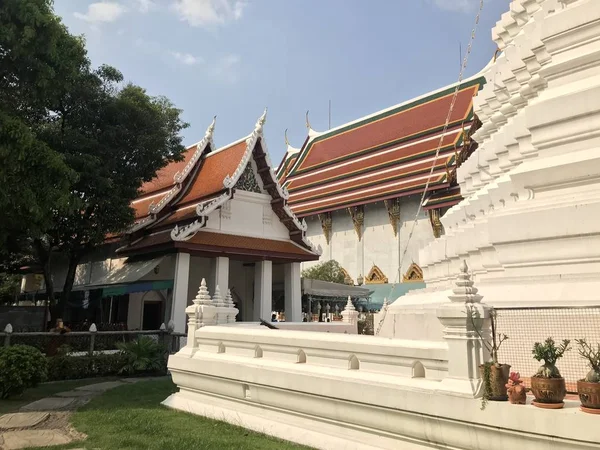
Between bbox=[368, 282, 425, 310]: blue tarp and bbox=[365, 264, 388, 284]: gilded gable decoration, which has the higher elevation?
bbox=[365, 264, 388, 284]: gilded gable decoration

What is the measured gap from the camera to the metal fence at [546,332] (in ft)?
15.6

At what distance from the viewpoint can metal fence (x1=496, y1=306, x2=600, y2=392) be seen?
4754 mm

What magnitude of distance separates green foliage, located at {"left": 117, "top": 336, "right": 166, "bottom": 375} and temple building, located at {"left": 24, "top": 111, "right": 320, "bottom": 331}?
12.1 feet

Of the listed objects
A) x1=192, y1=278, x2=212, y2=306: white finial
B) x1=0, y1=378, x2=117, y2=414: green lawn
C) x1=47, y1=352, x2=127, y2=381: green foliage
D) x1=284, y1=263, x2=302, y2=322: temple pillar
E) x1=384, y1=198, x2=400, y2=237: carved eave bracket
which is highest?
x1=384, y1=198, x2=400, y2=237: carved eave bracket

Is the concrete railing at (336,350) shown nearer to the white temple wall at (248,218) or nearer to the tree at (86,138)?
the tree at (86,138)

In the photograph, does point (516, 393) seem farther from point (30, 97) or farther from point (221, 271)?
point (221, 271)

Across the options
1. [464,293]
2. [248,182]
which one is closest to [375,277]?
[248,182]

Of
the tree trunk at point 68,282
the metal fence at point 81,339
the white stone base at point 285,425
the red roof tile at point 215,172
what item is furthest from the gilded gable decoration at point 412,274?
the white stone base at point 285,425

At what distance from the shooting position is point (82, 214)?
15117mm

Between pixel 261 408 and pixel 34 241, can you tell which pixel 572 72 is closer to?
pixel 261 408

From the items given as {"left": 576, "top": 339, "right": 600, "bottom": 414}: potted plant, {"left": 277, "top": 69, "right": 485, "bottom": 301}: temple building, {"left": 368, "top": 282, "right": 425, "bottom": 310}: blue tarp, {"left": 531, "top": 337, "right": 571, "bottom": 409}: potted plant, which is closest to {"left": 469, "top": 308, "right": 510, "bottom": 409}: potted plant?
{"left": 531, "top": 337, "right": 571, "bottom": 409}: potted plant

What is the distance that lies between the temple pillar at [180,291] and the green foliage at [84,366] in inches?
157

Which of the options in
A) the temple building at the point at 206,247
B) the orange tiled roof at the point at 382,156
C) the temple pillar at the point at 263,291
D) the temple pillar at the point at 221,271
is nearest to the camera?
the temple building at the point at 206,247

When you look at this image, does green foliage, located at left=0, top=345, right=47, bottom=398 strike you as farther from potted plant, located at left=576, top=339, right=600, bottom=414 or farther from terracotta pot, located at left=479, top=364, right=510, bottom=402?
potted plant, located at left=576, top=339, right=600, bottom=414
